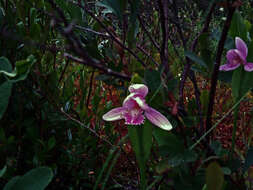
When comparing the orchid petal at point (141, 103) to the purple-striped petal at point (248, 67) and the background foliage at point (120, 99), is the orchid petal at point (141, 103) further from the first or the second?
the purple-striped petal at point (248, 67)

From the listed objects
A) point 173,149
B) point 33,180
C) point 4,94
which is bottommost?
point 33,180

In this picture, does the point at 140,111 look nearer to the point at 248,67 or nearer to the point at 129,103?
the point at 129,103

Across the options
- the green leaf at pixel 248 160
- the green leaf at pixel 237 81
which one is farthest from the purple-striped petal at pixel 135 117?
the green leaf at pixel 248 160

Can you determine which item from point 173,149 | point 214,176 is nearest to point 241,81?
point 173,149

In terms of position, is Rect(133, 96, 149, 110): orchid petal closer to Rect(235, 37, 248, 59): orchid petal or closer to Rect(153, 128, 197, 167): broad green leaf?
Rect(153, 128, 197, 167): broad green leaf

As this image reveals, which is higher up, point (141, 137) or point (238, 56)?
point (238, 56)

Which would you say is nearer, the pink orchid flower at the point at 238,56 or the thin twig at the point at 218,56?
the thin twig at the point at 218,56

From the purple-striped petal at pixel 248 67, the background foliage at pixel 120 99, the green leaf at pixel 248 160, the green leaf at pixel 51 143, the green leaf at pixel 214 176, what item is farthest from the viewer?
the green leaf at pixel 51 143
